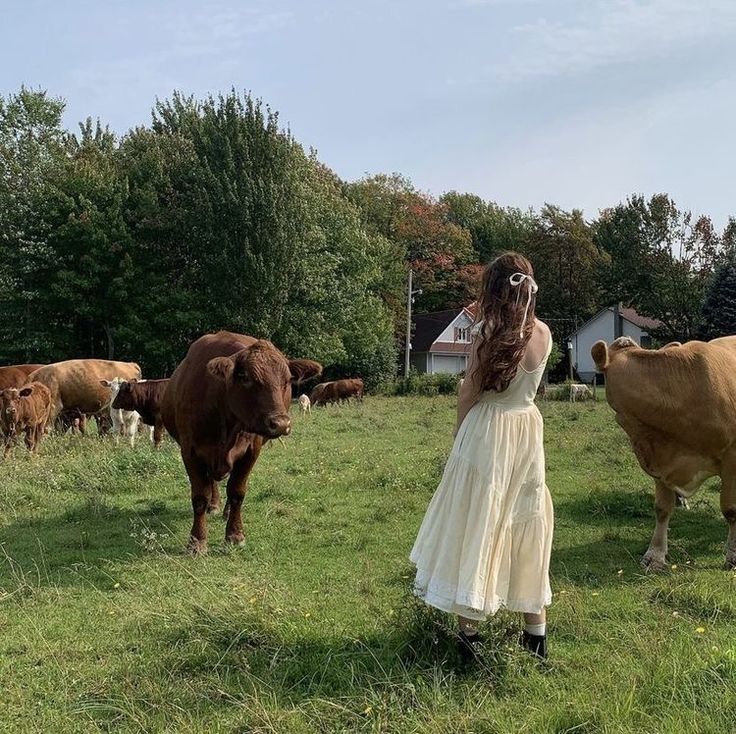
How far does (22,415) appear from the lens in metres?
13.6

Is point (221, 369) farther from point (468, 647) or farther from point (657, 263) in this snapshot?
point (657, 263)

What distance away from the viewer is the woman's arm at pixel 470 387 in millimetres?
4012

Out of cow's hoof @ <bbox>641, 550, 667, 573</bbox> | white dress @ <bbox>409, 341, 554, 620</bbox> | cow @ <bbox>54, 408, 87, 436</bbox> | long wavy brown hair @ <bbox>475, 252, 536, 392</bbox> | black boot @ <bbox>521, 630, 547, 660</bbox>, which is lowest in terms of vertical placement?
cow @ <bbox>54, 408, 87, 436</bbox>

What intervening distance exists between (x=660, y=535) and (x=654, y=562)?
10.0 inches

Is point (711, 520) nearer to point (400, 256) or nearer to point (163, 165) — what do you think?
point (163, 165)

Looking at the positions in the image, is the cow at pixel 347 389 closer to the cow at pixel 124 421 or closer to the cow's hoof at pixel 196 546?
the cow at pixel 124 421

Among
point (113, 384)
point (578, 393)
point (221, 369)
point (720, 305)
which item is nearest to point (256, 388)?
point (221, 369)

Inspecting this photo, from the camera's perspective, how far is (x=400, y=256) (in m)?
52.3

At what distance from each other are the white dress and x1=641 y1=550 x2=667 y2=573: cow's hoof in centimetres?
247

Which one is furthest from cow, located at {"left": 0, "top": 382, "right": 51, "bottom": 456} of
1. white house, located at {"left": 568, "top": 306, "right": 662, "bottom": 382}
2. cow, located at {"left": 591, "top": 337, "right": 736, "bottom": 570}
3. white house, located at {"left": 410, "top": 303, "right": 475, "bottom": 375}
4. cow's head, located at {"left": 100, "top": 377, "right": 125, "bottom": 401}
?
white house, located at {"left": 568, "top": 306, "right": 662, "bottom": 382}

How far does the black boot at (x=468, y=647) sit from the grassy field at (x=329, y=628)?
0.21 ft

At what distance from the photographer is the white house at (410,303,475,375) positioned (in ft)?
195

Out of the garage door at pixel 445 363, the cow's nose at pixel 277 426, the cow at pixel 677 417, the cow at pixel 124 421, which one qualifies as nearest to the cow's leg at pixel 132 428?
the cow at pixel 124 421

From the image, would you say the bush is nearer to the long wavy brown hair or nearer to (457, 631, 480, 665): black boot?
the long wavy brown hair
